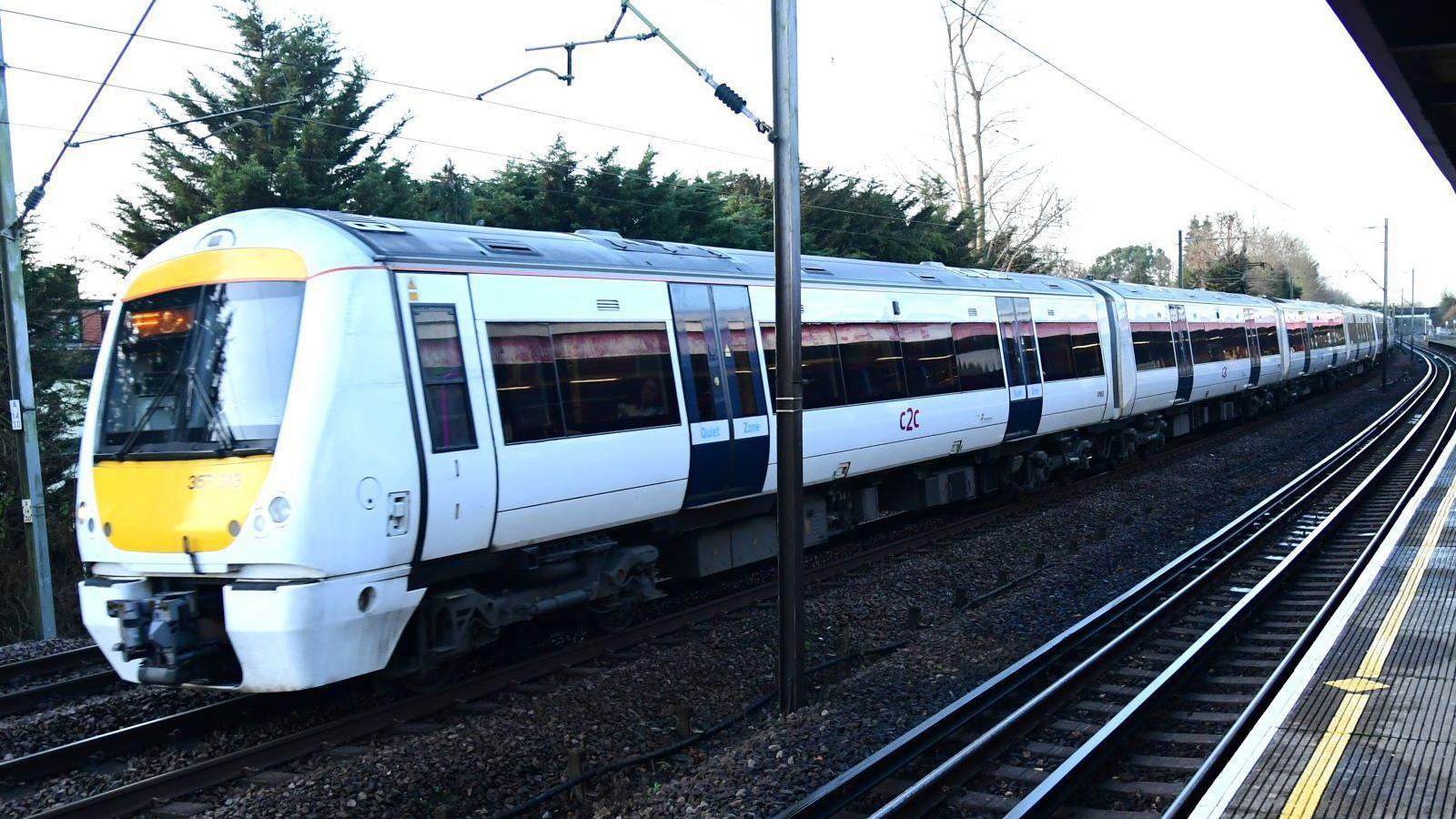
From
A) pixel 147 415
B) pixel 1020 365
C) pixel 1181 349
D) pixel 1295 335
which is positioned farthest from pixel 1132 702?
pixel 1295 335

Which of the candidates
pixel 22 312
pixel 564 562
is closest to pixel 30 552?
pixel 22 312

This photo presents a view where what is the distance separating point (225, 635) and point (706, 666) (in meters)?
3.35

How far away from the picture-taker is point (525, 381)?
24.8 ft

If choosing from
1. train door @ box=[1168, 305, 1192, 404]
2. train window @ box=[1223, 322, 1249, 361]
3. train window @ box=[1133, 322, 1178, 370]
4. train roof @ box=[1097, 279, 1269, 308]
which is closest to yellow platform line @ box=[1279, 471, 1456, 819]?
train window @ box=[1133, 322, 1178, 370]

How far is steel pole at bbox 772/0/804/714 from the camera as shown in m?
7.21

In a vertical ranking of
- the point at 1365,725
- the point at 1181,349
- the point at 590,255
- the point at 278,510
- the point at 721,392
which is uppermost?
the point at 590,255

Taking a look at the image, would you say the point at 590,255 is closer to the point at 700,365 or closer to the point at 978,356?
the point at 700,365

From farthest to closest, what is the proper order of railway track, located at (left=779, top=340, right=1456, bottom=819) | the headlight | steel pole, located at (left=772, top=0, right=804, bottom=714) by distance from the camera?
steel pole, located at (left=772, top=0, right=804, bottom=714) < the headlight < railway track, located at (left=779, top=340, right=1456, bottom=819)

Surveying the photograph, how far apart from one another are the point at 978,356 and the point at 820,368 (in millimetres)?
3649

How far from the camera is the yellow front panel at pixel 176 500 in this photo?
6.29m

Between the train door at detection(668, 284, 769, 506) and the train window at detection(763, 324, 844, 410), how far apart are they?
0.44 meters

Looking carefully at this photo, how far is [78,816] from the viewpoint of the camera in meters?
5.51

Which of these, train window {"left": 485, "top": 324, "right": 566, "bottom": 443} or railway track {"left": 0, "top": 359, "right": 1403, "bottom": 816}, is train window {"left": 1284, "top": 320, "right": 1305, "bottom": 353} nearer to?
railway track {"left": 0, "top": 359, "right": 1403, "bottom": 816}

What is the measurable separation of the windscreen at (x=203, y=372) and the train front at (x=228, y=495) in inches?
0.4
